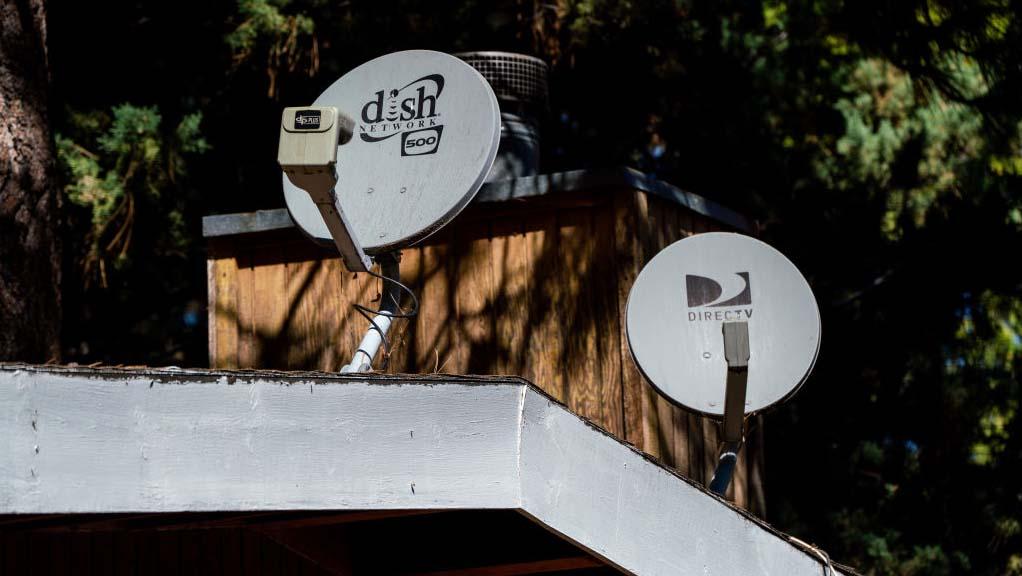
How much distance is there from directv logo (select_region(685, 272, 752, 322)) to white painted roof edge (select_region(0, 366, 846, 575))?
1924 mm

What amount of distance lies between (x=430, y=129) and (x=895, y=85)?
1332 cm

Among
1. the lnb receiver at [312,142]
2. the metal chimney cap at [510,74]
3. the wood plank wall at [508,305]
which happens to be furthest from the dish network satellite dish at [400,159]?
the metal chimney cap at [510,74]

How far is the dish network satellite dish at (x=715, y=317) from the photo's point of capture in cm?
495

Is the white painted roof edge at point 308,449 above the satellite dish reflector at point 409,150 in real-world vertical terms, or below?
below

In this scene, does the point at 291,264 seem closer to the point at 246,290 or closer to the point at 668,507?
the point at 246,290

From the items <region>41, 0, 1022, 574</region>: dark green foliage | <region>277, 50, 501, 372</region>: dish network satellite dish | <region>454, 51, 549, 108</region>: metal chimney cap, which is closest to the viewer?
<region>277, 50, 501, 372</region>: dish network satellite dish

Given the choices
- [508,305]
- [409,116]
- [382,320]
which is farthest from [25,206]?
[382,320]

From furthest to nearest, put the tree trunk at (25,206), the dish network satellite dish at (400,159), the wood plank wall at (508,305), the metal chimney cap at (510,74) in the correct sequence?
the metal chimney cap at (510,74)
the tree trunk at (25,206)
the wood plank wall at (508,305)
the dish network satellite dish at (400,159)

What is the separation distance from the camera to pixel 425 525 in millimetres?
4246

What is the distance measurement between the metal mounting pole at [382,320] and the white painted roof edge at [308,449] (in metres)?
1.20

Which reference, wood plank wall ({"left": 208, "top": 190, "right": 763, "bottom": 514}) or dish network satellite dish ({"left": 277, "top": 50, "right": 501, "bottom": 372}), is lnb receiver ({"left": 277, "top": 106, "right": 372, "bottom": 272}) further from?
wood plank wall ({"left": 208, "top": 190, "right": 763, "bottom": 514})

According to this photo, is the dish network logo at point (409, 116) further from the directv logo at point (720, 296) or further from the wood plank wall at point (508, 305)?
the wood plank wall at point (508, 305)

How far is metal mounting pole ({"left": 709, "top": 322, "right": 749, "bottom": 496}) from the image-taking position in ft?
14.3

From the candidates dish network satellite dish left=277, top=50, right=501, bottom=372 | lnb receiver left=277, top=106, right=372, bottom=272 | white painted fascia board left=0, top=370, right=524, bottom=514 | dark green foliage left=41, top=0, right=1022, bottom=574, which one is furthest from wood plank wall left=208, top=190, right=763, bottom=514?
dark green foliage left=41, top=0, right=1022, bottom=574
